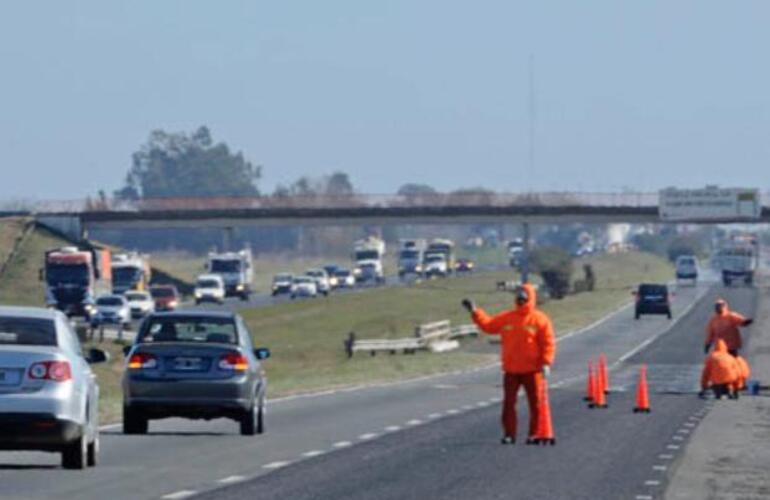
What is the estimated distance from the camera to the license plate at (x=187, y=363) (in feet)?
96.1

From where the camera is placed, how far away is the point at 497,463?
79.8 feet

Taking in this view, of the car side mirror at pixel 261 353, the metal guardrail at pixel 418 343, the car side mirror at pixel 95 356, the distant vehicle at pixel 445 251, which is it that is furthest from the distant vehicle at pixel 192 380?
the distant vehicle at pixel 445 251

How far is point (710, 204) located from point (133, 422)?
107241 millimetres

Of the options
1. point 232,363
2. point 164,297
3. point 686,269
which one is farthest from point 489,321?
point 686,269

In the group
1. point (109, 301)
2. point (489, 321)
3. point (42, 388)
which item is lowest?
point (109, 301)

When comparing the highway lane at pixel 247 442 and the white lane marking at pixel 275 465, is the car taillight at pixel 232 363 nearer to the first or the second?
the highway lane at pixel 247 442

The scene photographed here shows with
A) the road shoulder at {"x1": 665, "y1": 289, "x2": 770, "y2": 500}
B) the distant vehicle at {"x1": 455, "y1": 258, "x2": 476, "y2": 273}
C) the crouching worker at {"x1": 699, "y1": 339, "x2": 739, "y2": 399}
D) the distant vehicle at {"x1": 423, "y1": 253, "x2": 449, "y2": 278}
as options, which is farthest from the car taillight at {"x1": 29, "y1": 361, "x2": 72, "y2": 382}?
the distant vehicle at {"x1": 455, "y1": 258, "x2": 476, "y2": 273}

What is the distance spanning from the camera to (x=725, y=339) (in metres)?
40.8

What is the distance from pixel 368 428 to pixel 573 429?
2.75 meters

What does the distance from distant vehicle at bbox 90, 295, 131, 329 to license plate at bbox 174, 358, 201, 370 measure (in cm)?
5834

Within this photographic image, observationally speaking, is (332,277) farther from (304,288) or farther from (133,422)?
(133,422)

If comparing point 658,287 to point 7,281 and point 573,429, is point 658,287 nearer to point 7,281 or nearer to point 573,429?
A: point 7,281

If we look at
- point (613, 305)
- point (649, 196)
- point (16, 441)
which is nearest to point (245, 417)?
point (16, 441)

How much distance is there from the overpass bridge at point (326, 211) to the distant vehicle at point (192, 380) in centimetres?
10406
